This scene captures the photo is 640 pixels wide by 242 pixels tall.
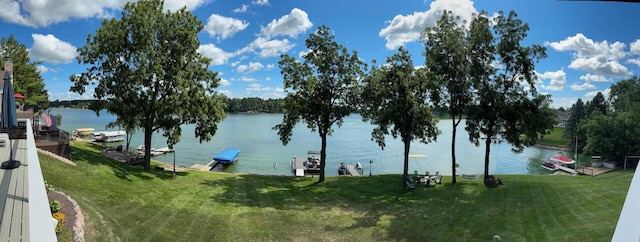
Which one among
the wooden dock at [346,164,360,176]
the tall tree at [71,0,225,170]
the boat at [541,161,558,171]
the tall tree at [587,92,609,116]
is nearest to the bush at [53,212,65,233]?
the tall tree at [71,0,225,170]

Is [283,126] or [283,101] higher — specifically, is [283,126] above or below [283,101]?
below

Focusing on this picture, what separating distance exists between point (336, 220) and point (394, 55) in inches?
408

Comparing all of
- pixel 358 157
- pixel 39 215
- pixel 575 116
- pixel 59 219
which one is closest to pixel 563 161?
pixel 358 157

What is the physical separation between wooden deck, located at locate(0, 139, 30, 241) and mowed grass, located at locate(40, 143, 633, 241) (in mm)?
1902

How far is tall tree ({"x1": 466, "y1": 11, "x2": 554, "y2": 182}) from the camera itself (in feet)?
59.3

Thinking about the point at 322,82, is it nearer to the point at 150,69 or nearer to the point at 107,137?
the point at 150,69

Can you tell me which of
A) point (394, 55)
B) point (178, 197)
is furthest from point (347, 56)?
point (178, 197)

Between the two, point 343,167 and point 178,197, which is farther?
point 343,167

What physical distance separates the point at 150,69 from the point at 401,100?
537 inches

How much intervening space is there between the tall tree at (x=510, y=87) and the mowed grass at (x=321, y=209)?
128 inches

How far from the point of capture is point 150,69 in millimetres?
18781

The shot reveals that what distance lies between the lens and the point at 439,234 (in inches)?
459

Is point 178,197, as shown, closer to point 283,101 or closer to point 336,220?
point 336,220

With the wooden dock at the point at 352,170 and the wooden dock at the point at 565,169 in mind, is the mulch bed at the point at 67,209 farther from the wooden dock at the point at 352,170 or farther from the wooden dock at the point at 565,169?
the wooden dock at the point at 565,169
